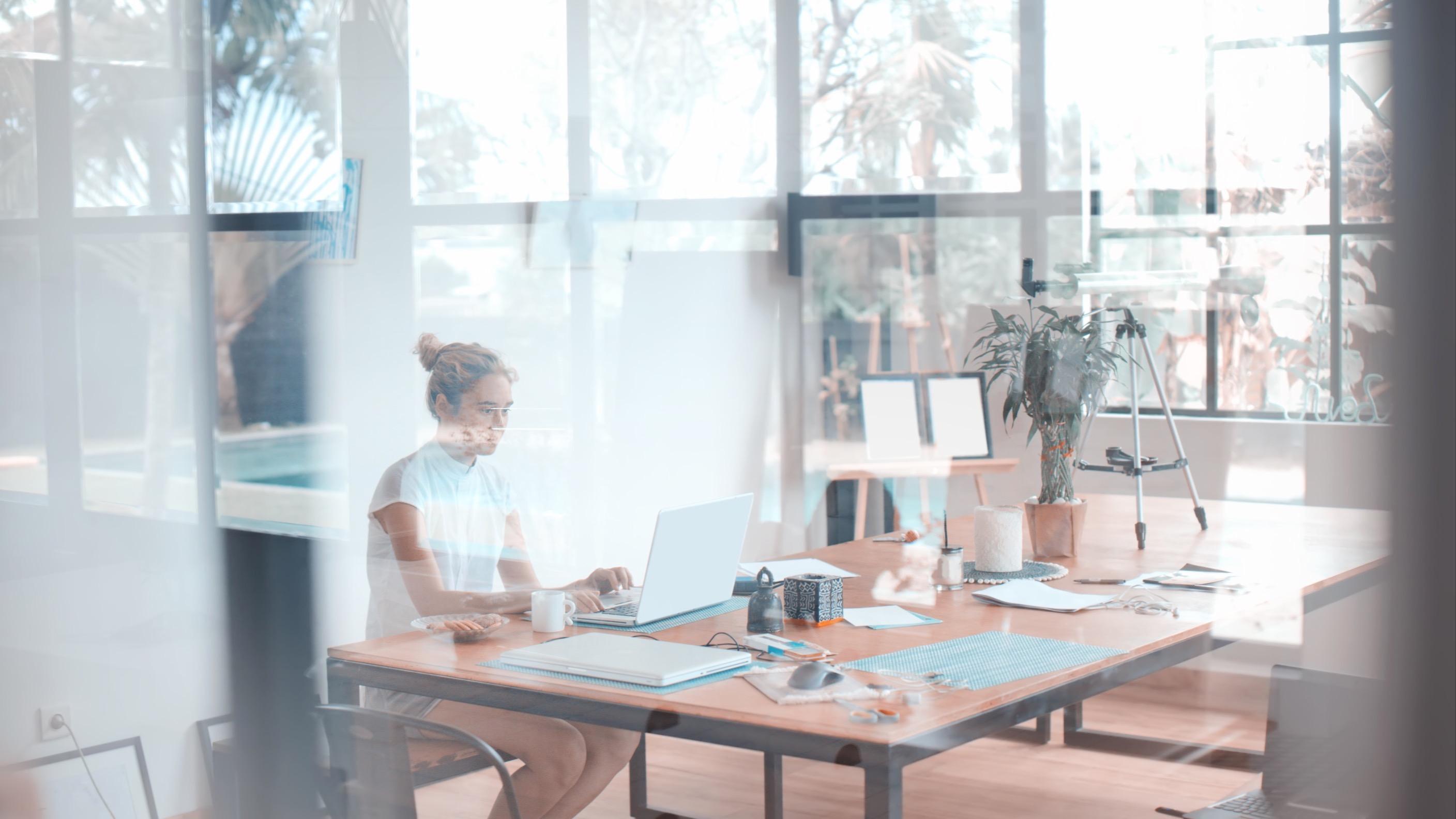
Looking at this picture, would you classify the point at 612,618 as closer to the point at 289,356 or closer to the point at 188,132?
the point at 289,356

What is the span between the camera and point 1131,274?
187 centimetres

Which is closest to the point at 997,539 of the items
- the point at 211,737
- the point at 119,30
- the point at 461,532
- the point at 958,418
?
the point at 958,418

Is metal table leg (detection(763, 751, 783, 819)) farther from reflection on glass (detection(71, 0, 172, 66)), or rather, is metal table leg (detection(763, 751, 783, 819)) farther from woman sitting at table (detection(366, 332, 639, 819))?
reflection on glass (detection(71, 0, 172, 66))

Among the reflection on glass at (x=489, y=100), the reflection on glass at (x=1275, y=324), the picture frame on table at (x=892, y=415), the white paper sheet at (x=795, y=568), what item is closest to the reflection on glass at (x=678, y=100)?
the reflection on glass at (x=489, y=100)

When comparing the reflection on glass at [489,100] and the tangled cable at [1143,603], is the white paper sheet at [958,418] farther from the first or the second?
the reflection on glass at [489,100]

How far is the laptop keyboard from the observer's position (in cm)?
147

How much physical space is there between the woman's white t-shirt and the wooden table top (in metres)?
0.39

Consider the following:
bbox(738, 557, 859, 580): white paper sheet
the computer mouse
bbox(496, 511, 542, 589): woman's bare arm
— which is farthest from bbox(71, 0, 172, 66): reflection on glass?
the computer mouse

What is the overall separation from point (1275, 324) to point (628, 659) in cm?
97

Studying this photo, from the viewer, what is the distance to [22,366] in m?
2.29

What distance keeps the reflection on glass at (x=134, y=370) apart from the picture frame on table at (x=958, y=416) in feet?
4.44

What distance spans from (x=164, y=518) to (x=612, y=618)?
3.06ft

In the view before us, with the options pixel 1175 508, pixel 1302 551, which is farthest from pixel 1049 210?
pixel 1302 551

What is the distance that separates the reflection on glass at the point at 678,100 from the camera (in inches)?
94.0
